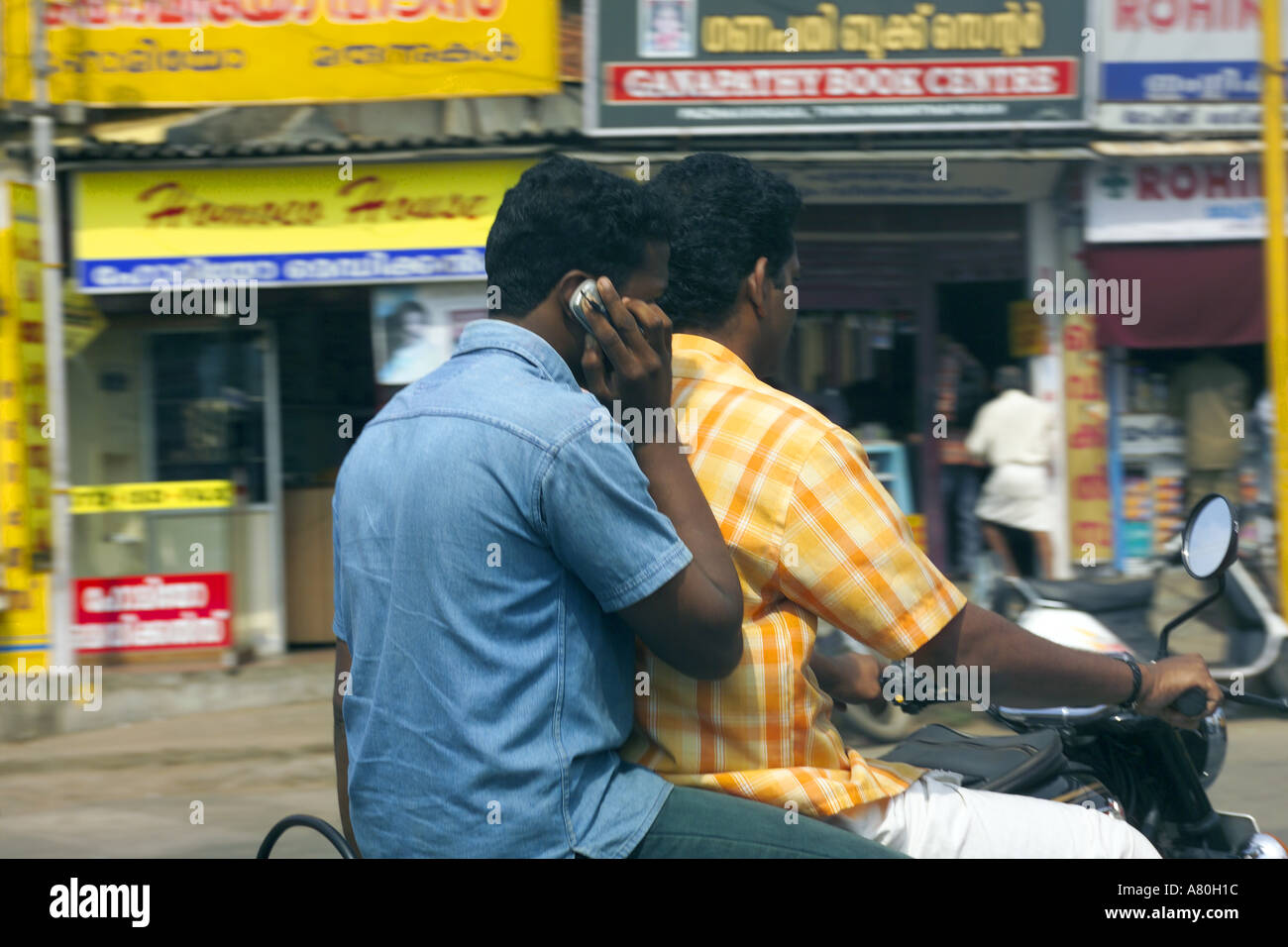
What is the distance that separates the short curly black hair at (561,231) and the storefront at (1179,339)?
26.5ft

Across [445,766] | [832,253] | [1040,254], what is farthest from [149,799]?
[1040,254]

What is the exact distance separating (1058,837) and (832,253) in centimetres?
818

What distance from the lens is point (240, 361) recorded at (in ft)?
30.2

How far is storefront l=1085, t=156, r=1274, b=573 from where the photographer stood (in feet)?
30.1

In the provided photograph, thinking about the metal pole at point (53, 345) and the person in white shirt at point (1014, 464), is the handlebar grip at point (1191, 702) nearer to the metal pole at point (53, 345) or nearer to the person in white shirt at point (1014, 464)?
the person in white shirt at point (1014, 464)

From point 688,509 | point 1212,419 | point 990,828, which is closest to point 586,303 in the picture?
point 688,509

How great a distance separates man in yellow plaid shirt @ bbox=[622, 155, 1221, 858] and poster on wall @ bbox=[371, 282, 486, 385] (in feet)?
21.9

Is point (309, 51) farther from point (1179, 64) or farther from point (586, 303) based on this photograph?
point (586, 303)

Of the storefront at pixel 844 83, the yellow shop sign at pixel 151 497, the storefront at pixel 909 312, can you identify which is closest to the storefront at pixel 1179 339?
the storefront at pixel 909 312

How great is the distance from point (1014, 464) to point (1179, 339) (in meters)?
1.59

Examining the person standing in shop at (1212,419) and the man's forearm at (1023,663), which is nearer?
the man's forearm at (1023,663)

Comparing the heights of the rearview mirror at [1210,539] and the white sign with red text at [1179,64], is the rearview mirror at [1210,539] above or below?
below

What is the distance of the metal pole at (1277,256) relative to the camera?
7645 millimetres
